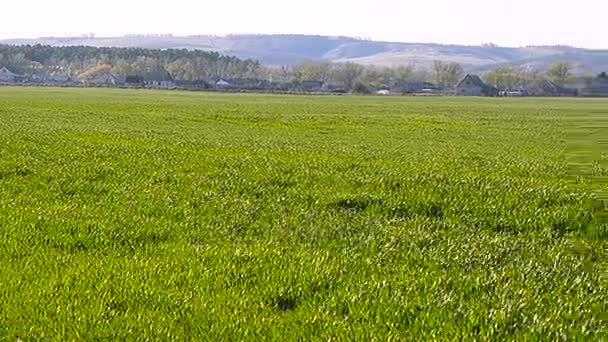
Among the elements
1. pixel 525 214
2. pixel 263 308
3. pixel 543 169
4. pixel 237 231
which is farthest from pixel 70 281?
pixel 543 169

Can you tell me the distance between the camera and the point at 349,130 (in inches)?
1951

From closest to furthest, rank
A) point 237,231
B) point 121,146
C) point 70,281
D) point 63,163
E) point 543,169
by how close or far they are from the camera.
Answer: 1. point 70,281
2. point 237,231
3. point 63,163
4. point 543,169
5. point 121,146

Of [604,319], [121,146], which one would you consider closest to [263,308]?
[604,319]

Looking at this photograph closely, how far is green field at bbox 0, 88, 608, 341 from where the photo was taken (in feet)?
24.9

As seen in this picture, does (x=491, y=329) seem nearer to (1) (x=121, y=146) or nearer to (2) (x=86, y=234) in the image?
(2) (x=86, y=234)

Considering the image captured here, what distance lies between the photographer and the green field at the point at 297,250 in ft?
24.9

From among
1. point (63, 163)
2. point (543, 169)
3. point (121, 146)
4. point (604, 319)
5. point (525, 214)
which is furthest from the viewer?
point (121, 146)

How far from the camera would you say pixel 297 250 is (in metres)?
10.9

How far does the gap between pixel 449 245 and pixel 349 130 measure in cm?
3816

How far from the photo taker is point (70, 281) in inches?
348

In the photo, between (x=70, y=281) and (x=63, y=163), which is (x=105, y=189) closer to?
(x=63, y=163)

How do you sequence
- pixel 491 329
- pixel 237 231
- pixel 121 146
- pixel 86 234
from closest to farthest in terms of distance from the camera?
pixel 491 329, pixel 86 234, pixel 237 231, pixel 121 146

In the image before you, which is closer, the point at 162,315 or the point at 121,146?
the point at 162,315

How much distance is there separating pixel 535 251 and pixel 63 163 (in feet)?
45.8
